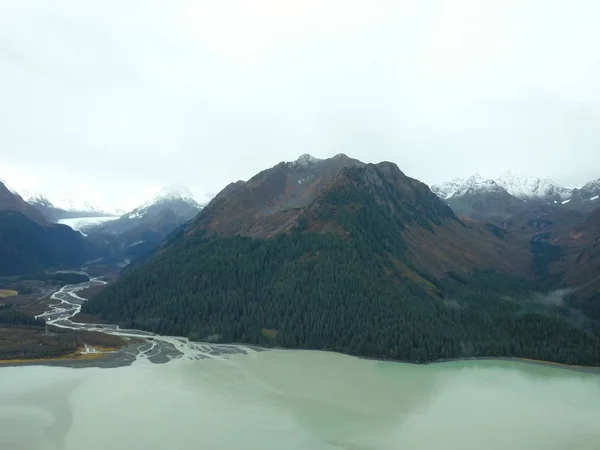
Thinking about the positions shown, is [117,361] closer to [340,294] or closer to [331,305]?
[331,305]

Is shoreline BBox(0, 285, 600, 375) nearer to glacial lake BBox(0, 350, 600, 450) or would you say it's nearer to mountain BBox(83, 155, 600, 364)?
mountain BBox(83, 155, 600, 364)

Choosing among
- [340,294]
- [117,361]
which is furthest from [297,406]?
[340,294]

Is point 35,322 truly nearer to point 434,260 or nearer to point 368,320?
point 368,320

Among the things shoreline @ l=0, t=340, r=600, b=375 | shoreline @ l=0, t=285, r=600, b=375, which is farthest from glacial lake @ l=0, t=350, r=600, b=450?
shoreline @ l=0, t=285, r=600, b=375

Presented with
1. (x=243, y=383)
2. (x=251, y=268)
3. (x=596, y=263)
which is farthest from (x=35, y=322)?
(x=596, y=263)

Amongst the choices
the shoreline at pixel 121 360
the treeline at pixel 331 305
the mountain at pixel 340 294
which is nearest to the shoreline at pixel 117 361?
the shoreline at pixel 121 360
